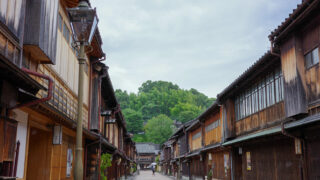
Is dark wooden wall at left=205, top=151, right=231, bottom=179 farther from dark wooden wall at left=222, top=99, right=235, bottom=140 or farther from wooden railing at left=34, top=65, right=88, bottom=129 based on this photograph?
wooden railing at left=34, top=65, right=88, bottom=129

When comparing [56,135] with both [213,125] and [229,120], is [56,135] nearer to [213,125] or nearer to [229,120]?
[229,120]

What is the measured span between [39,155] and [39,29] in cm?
454

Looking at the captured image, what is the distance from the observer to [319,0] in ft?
34.2

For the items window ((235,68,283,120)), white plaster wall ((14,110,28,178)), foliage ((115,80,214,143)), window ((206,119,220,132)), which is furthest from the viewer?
foliage ((115,80,214,143))

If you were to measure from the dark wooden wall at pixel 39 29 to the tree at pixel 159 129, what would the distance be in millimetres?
100017

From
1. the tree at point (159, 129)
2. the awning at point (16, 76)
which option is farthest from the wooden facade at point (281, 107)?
the tree at point (159, 129)

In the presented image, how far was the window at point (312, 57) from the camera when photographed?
11852 millimetres

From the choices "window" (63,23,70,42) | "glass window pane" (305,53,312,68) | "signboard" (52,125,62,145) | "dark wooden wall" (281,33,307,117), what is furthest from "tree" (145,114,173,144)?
"signboard" (52,125,62,145)

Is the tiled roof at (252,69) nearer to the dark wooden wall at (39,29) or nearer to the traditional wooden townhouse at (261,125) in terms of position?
the traditional wooden townhouse at (261,125)

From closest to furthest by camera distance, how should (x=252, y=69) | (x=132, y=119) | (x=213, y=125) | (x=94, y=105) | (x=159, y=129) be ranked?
(x=252, y=69) → (x=94, y=105) → (x=213, y=125) → (x=132, y=119) → (x=159, y=129)

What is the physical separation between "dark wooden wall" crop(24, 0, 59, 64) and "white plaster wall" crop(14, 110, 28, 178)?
1.75m

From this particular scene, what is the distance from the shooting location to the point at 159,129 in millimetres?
113312

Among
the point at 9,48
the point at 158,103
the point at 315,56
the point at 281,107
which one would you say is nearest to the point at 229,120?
the point at 281,107

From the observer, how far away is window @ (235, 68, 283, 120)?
15.6m
